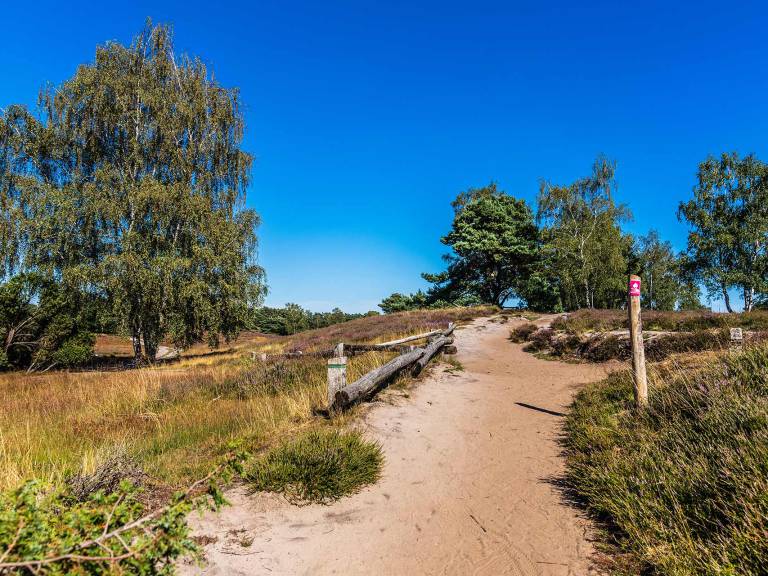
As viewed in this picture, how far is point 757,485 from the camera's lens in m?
3.14

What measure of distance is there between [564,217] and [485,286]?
36.2 feet

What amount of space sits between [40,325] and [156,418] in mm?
16443

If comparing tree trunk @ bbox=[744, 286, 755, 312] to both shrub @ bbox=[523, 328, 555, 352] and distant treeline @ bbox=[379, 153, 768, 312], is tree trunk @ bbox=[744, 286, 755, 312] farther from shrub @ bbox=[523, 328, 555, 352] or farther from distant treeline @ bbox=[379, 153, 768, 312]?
shrub @ bbox=[523, 328, 555, 352]

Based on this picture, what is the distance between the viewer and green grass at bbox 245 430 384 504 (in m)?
4.50

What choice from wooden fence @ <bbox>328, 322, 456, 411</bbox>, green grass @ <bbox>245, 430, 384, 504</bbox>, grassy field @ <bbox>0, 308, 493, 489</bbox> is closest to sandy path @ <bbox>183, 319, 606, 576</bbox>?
green grass @ <bbox>245, 430, 384, 504</bbox>

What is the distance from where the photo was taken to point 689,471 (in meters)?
3.76

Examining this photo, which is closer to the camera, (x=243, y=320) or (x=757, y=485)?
(x=757, y=485)

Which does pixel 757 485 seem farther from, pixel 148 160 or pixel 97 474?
pixel 148 160

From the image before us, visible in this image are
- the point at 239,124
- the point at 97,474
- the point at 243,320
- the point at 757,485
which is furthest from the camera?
the point at 239,124

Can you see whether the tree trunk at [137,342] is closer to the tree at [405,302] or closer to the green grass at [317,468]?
the green grass at [317,468]

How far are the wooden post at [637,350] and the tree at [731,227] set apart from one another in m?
31.4

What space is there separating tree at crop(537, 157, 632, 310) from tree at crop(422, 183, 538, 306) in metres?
2.22

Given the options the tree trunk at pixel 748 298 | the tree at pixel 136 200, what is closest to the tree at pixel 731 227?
the tree trunk at pixel 748 298

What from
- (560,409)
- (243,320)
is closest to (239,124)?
(243,320)
